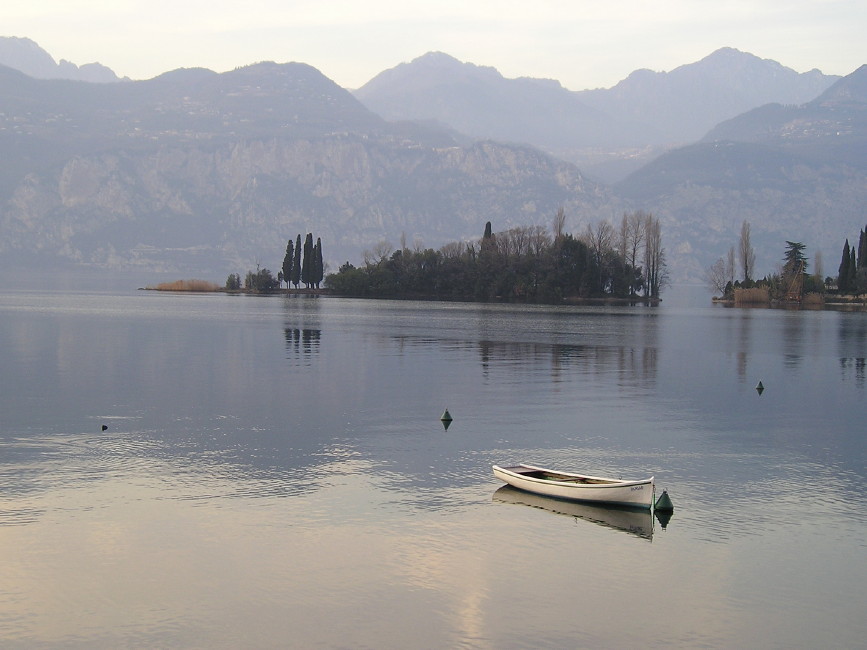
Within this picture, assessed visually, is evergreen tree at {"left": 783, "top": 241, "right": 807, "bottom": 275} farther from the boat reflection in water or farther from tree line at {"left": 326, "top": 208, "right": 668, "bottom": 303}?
the boat reflection in water

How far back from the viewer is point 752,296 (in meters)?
197

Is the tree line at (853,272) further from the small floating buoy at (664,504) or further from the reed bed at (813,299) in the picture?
the small floating buoy at (664,504)

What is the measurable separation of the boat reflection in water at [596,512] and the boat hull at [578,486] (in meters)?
0.17

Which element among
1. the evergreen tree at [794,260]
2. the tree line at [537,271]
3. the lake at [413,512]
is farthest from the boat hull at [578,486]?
the evergreen tree at [794,260]

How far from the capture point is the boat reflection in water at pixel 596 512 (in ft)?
87.4

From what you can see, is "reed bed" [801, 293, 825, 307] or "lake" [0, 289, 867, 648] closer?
"lake" [0, 289, 867, 648]

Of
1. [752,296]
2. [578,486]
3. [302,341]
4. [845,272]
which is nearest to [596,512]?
[578,486]

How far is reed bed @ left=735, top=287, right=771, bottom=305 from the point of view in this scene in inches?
7736

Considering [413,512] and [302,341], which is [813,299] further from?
[413,512]

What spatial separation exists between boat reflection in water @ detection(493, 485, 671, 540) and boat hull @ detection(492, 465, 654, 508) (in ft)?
0.55

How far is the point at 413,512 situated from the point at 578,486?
490cm

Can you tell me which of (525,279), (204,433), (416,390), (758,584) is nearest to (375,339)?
(416,390)

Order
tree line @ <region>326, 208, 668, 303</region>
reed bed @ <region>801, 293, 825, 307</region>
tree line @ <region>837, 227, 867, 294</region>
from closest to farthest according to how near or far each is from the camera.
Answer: tree line @ <region>837, 227, 867, 294</region> < tree line @ <region>326, 208, 668, 303</region> < reed bed @ <region>801, 293, 825, 307</region>

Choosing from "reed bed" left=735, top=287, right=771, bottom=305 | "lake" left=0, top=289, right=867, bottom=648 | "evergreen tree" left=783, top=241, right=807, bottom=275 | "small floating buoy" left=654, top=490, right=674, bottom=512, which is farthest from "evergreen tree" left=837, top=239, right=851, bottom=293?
"small floating buoy" left=654, top=490, right=674, bottom=512
